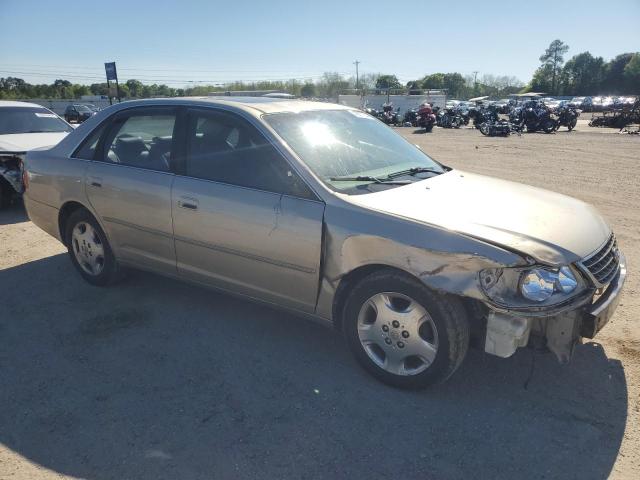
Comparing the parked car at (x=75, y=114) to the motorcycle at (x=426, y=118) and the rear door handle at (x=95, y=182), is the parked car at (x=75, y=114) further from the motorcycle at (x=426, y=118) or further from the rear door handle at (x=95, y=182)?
the rear door handle at (x=95, y=182)

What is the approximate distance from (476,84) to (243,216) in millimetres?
151695

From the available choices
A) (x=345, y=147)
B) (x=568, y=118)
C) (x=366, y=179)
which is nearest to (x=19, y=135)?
(x=345, y=147)

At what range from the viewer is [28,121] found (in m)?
8.64

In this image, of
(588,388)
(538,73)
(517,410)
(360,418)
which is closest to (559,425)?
(517,410)

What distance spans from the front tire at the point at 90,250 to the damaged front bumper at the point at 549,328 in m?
3.27

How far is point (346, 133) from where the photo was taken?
3.77 meters

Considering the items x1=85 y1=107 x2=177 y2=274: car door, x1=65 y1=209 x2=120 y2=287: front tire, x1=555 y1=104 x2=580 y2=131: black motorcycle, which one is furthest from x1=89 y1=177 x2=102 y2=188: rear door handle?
x1=555 y1=104 x2=580 y2=131: black motorcycle

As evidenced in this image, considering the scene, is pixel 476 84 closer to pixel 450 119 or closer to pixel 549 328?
pixel 450 119

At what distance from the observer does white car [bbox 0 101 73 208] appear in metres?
7.35

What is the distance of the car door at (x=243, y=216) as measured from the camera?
10.2 ft

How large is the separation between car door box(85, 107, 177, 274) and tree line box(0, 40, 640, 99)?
5474 cm

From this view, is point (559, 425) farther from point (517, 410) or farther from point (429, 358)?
point (429, 358)

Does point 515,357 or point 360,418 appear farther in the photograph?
point 515,357

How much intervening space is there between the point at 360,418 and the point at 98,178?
295 centimetres
